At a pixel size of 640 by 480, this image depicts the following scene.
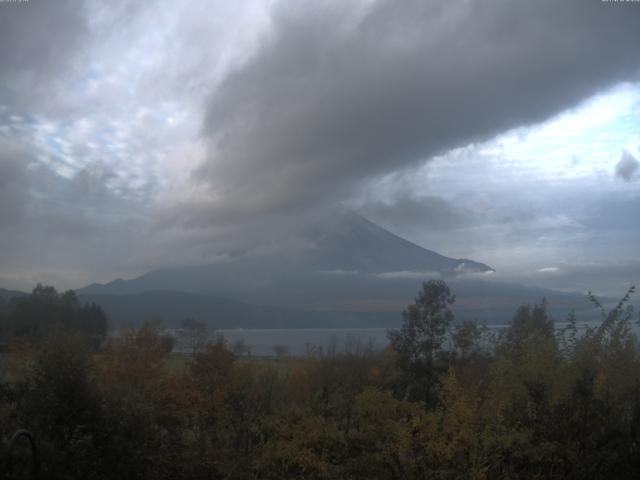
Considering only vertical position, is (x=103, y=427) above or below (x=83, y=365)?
below

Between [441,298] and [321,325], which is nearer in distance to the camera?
[441,298]

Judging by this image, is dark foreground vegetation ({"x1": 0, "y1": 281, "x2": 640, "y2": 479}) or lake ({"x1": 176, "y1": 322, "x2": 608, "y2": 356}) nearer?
dark foreground vegetation ({"x1": 0, "y1": 281, "x2": 640, "y2": 479})

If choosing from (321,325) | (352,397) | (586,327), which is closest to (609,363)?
(586,327)

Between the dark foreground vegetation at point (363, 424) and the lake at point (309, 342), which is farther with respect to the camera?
the lake at point (309, 342)

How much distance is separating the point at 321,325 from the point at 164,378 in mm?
Result: 130417

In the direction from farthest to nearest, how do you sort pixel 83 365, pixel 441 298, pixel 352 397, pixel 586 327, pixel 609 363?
pixel 441 298, pixel 352 397, pixel 586 327, pixel 609 363, pixel 83 365

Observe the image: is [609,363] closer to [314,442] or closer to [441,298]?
[314,442]

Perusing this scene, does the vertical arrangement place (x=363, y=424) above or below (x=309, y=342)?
below

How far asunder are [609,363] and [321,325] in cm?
13971

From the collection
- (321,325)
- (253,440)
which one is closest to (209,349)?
(253,440)

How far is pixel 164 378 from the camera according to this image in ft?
76.6

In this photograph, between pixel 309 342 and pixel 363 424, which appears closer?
pixel 363 424

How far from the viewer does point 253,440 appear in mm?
16562

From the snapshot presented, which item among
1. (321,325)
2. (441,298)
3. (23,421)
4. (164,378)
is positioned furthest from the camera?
(321,325)
